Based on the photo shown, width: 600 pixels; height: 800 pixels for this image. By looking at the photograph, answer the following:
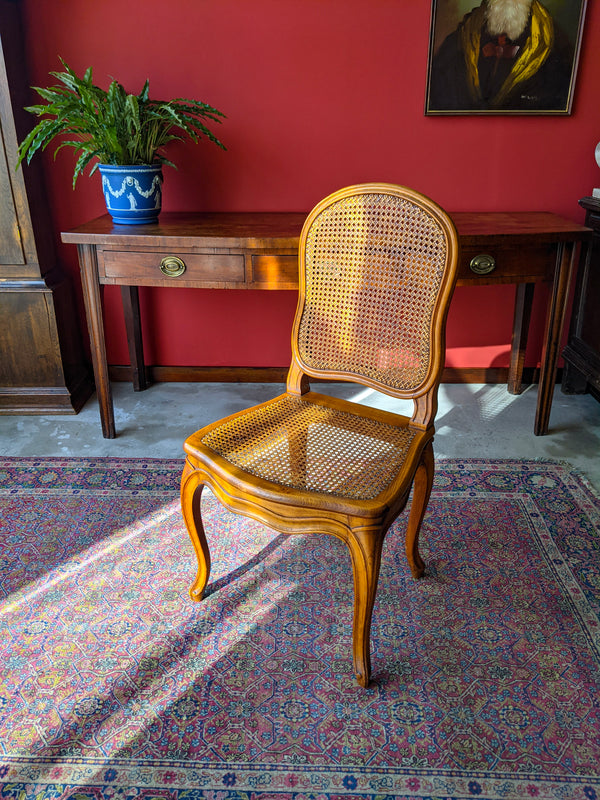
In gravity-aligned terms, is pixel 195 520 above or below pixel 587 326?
below

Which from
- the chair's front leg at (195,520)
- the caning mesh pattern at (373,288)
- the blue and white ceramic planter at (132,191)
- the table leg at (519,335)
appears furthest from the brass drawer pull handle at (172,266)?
the table leg at (519,335)

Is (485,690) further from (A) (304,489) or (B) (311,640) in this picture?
(A) (304,489)

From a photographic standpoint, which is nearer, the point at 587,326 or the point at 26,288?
the point at 26,288

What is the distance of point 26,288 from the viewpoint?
2613 mm

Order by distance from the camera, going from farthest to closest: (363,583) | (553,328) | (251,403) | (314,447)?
(251,403)
(553,328)
(314,447)
(363,583)

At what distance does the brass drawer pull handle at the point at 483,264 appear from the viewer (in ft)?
7.28

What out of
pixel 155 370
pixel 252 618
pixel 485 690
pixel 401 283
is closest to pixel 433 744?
pixel 485 690

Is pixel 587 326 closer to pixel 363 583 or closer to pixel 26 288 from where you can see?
pixel 363 583

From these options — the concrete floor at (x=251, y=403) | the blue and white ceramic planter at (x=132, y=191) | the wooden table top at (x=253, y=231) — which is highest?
the blue and white ceramic planter at (x=132, y=191)

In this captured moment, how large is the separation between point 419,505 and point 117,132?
1662mm

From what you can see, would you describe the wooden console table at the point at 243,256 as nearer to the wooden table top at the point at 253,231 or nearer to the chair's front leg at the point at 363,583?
the wooden table top at the point at 253,231

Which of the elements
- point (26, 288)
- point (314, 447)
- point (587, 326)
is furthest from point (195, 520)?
point (587, 326)

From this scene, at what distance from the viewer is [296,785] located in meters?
1.22

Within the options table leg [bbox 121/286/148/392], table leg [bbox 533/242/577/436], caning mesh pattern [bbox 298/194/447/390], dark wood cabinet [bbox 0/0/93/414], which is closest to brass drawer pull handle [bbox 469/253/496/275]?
table leg [bbox 533/242/577/436]
